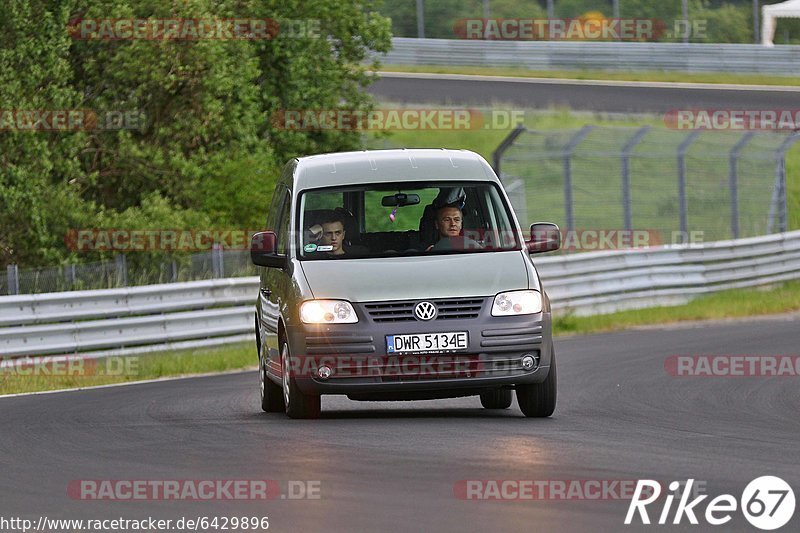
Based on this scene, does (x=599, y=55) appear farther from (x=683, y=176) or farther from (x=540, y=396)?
(x=540, y=396)

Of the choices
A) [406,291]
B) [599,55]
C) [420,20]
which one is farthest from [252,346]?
[420,20]

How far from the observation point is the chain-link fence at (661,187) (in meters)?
27.7

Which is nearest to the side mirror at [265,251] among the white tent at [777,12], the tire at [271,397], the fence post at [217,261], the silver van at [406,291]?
the silver van at [406,291]

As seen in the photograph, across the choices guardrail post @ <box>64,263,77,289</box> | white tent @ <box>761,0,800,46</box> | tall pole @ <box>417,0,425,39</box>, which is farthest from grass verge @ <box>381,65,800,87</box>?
guardrail post @ <box>64,263,77,289</box>

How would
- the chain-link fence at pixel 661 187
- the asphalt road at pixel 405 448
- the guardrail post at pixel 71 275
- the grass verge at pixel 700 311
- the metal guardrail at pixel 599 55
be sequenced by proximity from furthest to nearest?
the metal guardrail at pixel 599 55, the chain-link fence at pixel 661 187, the grass verge at pixel 700 311, the guardrail post at pixel 71 275, the asphalt road at pixel 405 448

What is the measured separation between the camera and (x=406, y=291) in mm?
11078

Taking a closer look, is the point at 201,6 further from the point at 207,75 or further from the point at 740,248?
the point at 740,248

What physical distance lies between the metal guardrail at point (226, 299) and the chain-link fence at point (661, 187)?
3.45 feet

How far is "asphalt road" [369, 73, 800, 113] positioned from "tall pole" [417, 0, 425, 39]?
259 cm

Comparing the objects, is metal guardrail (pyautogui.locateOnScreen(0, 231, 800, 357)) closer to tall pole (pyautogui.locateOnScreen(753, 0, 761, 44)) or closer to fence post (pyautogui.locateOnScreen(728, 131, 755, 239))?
fence post (pyautogui.locateOnScreen(728, 131, 755, 239))

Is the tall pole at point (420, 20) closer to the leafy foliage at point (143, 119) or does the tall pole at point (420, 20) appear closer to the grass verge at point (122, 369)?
the leafy foliage at point (143, 119)

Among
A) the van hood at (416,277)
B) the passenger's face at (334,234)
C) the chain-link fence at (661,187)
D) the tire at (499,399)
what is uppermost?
the passenger's face at (334,234)

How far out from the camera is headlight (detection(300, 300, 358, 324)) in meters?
11.1

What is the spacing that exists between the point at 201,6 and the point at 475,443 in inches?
A: 741
